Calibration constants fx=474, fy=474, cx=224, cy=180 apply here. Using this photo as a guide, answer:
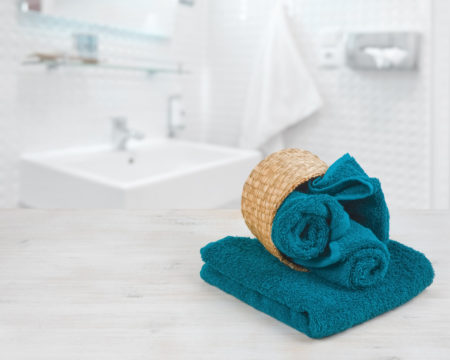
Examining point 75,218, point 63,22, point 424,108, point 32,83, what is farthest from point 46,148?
point 424,108

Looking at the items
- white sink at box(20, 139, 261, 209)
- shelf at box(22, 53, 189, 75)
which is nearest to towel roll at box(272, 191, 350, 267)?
white sink at box(20, 139, 261, 209)

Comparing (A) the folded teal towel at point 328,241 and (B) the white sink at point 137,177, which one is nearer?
(A) the folded teal towel at point 328,241

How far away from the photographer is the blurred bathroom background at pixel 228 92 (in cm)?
184

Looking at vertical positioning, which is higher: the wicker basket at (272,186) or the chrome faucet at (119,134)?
the chrome faucet at (119,134)

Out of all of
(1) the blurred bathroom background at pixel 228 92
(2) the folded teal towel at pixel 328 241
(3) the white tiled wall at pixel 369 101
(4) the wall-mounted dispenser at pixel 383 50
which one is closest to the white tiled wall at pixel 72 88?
(1) the blurred bathroom background at pixel 228 92

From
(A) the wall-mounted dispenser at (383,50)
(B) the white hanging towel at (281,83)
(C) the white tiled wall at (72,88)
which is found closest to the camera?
(C) the white tiled wall at (72,88)

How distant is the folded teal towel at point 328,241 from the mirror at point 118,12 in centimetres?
169

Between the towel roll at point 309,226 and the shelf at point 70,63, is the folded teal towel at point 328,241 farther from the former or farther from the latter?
the shelf at point 70,63

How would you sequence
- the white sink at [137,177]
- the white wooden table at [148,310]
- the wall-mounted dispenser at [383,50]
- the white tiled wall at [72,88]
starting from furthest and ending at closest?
the wall-mounted dispenser at [383,50], the white tiled wall at [72,88], the white sink at [137,177], the white wooden table at [148,310]

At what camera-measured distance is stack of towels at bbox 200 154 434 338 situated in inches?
19.1

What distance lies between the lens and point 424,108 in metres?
2.11

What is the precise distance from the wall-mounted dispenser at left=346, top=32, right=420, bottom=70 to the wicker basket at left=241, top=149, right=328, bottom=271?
165 centimetres

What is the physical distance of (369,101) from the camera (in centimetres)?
224

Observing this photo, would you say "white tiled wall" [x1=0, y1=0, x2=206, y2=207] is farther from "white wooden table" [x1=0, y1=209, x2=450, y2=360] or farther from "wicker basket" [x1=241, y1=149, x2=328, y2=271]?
"wicker basket" [x1=241, y1=149, x2=328, y2=271]
